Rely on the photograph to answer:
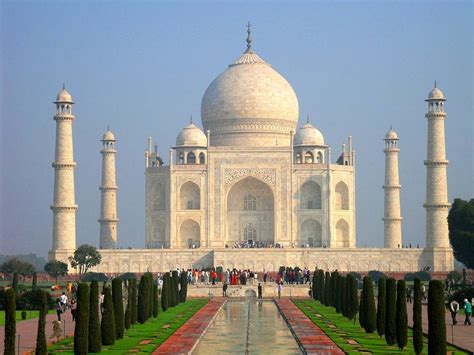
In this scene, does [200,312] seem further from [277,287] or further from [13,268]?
[13,268]

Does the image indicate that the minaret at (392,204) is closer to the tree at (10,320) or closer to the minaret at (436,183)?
the minaret at (436,183)

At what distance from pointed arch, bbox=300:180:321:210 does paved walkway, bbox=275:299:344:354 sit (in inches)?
733

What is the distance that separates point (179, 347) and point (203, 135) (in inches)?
1162

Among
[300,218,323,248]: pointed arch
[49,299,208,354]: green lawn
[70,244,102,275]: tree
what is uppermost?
[300,218,323,248]: pointed arch

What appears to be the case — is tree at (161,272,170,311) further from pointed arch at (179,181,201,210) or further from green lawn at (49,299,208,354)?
pointed arch at (179,181,201,210)

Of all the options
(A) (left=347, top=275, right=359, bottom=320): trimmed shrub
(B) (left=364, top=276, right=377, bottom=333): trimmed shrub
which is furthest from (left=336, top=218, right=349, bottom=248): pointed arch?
(B) (left=364, top=276, right=377, bottom=333): trimmed shrub

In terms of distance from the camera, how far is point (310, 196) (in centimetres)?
4344

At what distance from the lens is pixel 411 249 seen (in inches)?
1590

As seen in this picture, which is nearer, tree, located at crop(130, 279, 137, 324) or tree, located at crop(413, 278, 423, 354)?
tree, located at crop(413, 278, 423, 354)

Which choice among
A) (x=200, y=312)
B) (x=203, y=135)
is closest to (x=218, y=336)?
(x=200, y=312)

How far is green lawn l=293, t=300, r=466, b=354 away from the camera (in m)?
15.8

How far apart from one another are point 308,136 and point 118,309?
92.3ft

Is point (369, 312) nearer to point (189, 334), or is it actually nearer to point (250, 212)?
point (189, 334)

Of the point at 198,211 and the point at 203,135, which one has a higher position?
the point at 203,135
